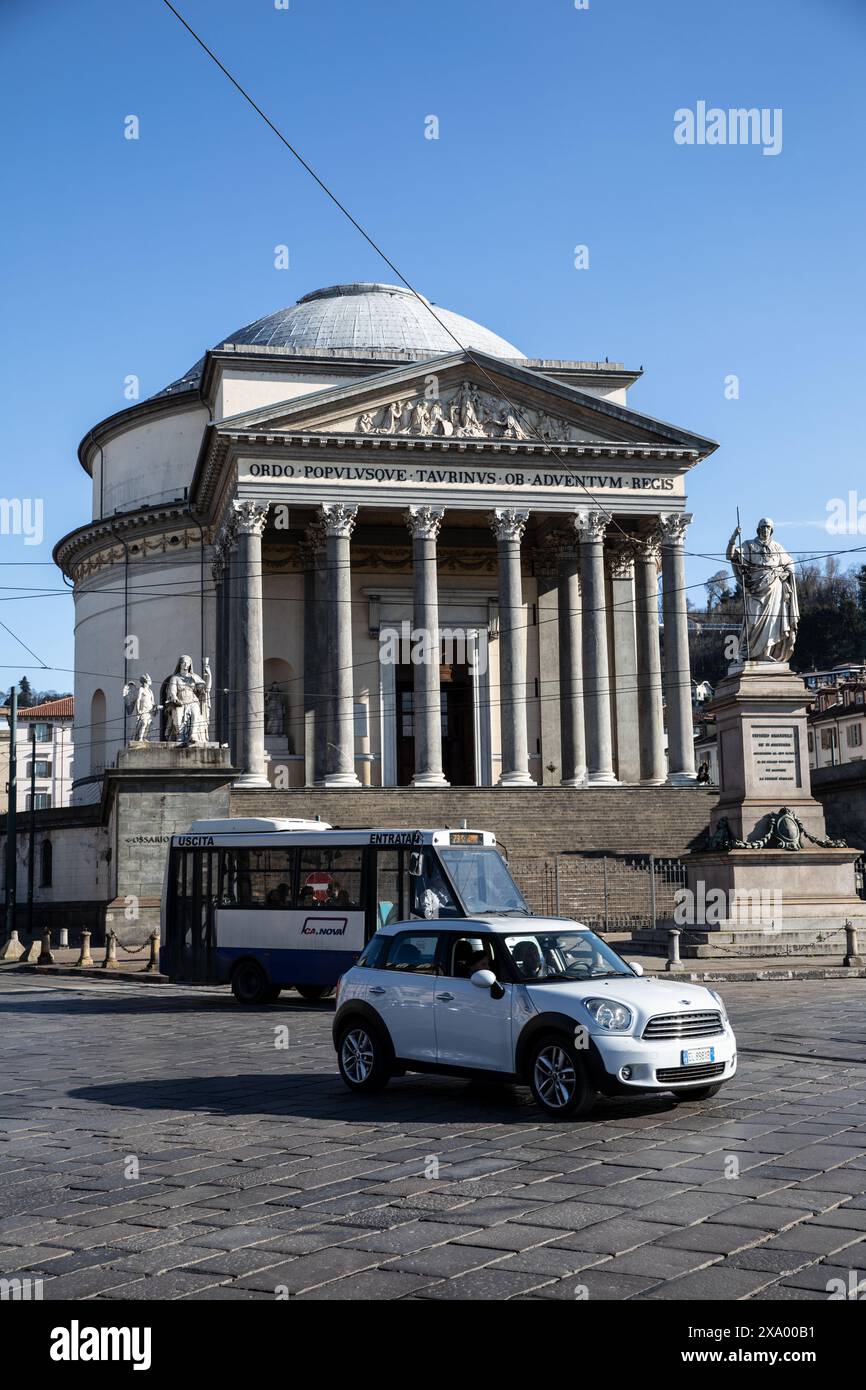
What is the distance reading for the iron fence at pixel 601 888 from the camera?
30.7 m

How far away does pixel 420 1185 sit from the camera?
789cm

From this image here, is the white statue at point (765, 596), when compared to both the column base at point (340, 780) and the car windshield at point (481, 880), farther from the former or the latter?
the column base at point (340, 780)

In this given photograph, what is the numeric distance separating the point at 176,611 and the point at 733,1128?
43.9m

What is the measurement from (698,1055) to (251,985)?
12.3 m

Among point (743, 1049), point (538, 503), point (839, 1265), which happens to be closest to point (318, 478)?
point (538, 503)

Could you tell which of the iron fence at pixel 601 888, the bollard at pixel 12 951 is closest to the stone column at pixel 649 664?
the iron fence at pixel 601 888

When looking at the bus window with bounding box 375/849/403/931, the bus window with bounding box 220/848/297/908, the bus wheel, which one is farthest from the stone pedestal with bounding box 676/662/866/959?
the bus wheel

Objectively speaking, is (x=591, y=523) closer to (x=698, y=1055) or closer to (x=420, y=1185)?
(x=698, y=1055)

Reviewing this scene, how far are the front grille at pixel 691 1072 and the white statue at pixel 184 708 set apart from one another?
72.5 ft

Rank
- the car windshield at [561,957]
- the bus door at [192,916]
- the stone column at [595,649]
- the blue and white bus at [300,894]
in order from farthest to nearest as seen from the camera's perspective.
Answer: the stone column at [595,649]
the bus door at [192,916]
the blue and white bus at [300,894]
the car windshield at [561,957]

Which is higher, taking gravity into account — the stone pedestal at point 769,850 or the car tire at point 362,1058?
the stone pedestal at point 769,850

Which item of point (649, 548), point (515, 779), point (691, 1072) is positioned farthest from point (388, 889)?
point (649, 548)

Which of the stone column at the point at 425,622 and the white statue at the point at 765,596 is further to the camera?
the stone column at the point at 425,622
